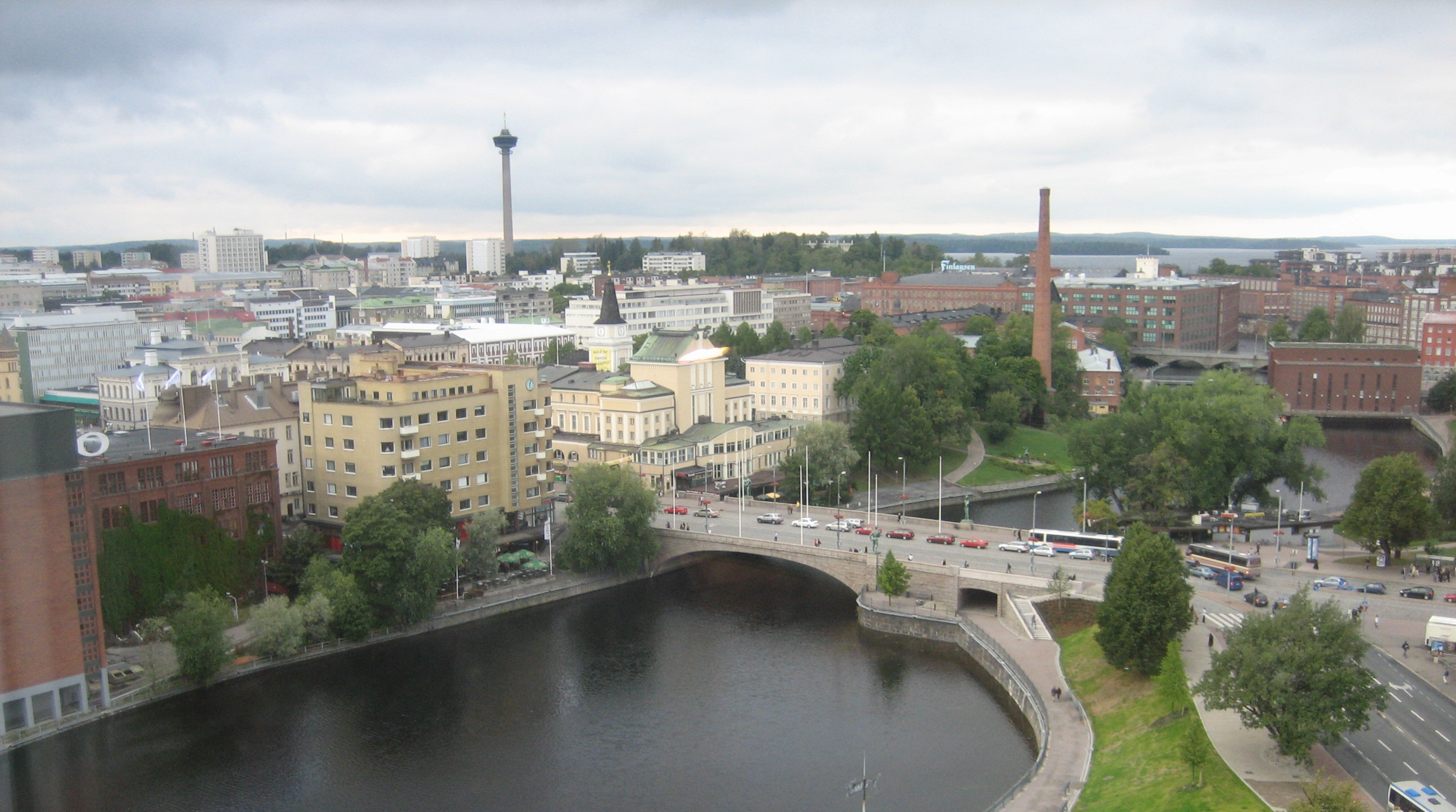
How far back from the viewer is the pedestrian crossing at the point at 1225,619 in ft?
72.3

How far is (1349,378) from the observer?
58.0m

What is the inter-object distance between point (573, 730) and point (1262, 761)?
11.3m

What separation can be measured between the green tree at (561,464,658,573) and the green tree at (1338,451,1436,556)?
1683 cm

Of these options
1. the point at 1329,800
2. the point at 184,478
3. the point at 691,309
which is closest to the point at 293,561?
the point at 184,478

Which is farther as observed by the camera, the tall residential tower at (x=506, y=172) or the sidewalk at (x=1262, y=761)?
the tall residential tower at (x=506, y=172)

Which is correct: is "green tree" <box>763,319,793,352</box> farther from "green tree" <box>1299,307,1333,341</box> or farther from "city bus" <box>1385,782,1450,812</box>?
"city bus" <box>1385,782,1450,812</box>

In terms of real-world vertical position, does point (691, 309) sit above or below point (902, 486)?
above

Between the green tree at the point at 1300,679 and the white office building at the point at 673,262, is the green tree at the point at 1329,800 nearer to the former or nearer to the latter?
the green tree at the point at 1300,679

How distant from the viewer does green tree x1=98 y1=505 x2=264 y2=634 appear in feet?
74.3

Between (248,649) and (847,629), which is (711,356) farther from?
(248,649)

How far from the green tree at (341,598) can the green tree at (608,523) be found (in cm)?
576

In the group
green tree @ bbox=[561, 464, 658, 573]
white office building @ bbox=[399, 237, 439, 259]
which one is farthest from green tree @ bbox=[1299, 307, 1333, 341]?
white office building @ bbox=[399, 237, 439, 259]

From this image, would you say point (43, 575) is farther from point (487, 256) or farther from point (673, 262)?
point (487, 256)

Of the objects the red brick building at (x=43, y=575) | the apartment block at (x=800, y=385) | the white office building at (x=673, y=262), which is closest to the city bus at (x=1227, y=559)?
the apartment block at (x=800, y=385)
